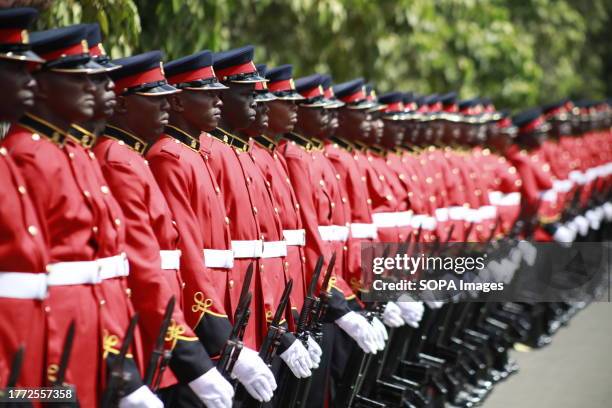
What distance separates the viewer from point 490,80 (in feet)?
52.5

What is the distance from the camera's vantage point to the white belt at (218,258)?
4.89 meters

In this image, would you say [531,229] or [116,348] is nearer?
[116,348]

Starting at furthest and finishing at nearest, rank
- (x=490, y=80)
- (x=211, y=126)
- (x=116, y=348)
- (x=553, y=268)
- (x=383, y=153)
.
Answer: (x=490, y=80)
(x=553, y=268)
(x=383, y=153)
(x=211, y=126)
(x=116, y=348)

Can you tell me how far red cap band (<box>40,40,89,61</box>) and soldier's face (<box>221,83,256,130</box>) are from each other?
142cm

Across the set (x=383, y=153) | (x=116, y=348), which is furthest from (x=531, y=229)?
(x=116, y=348)

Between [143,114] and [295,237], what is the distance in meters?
1.54

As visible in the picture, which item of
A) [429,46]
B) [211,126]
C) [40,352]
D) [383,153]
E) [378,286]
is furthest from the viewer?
[429,46]

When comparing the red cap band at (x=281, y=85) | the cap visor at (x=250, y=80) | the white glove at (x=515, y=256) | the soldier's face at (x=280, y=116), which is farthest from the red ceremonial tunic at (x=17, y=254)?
the white glove at (x=515, y=256)

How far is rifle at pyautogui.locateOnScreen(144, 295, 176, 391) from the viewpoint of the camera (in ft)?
12.6

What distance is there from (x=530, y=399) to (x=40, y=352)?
560cm

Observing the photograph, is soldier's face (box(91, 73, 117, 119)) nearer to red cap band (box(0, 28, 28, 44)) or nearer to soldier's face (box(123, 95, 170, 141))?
red cap band (box(0, 28, 28, 44))

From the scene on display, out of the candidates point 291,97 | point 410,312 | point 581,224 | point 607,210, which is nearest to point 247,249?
point 291,97

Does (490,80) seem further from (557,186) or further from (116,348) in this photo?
(116,348)

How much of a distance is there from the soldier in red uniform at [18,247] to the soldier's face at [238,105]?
1.77m
